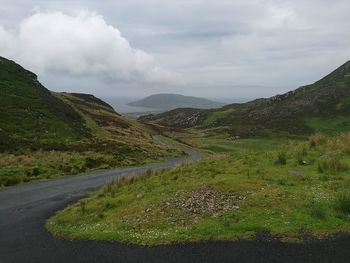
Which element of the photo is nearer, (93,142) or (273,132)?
(93,142)

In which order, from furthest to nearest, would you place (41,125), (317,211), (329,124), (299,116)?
(299,116) < (329,124) < (41,125) < (317,211)

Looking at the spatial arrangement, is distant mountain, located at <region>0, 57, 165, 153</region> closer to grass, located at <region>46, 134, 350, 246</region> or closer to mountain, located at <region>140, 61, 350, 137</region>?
grass, located at <region>46, 134, 350, 246</region>

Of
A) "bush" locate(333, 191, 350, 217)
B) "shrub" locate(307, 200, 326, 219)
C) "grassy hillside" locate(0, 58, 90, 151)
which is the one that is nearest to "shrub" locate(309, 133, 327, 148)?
"bush" locate(333, 191, 350, 217)

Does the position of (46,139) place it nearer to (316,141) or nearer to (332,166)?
(316,141)

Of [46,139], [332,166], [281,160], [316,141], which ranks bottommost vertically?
[332,166]

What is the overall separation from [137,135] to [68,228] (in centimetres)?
8119

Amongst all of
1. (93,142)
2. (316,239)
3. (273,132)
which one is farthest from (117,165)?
(273,132)

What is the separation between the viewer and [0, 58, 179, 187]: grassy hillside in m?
50.2

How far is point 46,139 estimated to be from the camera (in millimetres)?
70125

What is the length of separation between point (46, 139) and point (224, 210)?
5323cm

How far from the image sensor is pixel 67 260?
18.5 metres

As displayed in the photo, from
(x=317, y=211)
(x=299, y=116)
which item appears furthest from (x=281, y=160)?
(x=299, y=116)

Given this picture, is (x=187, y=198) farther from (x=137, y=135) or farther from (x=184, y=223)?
(x=137, y=135)

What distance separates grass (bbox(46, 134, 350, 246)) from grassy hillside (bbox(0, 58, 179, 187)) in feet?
61.3
